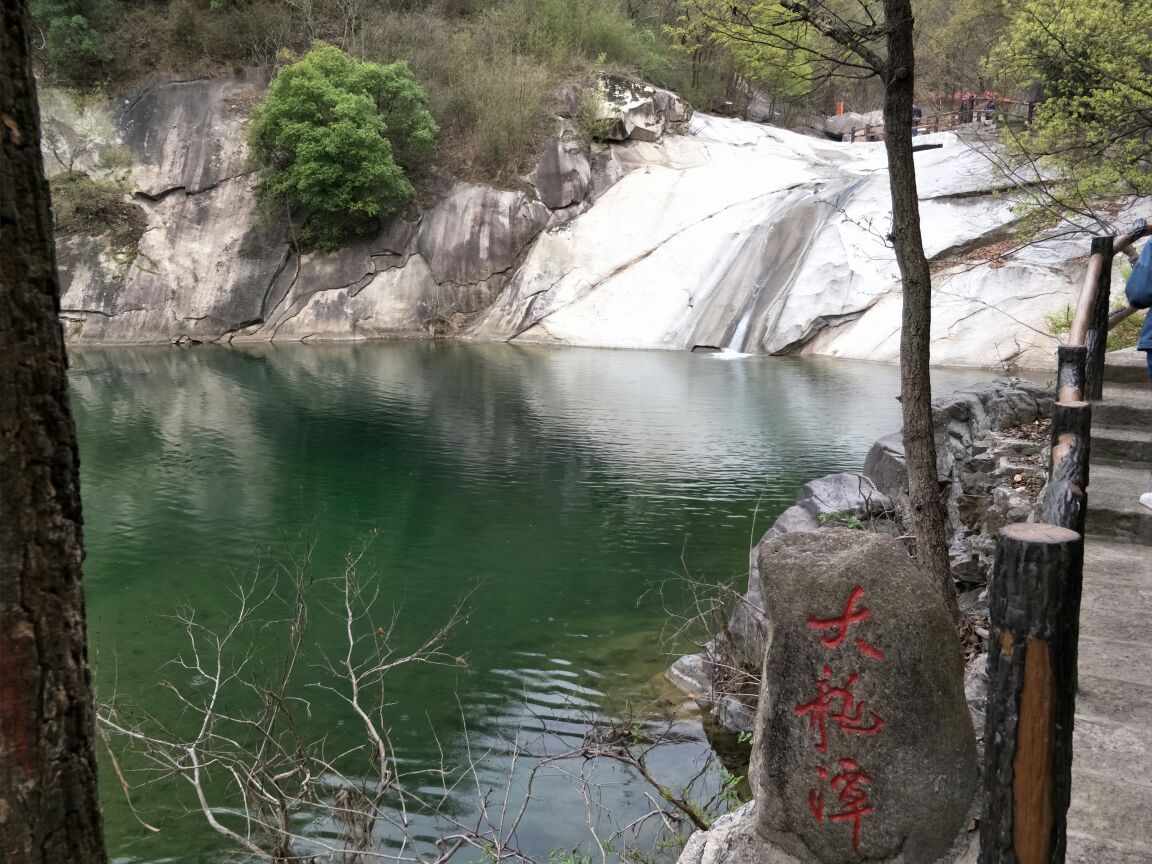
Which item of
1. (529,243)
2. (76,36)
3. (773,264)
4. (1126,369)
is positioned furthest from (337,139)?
(1126,369)

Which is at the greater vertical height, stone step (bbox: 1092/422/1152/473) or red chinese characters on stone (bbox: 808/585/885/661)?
stone step (bbox: 1092/422/1152/473)

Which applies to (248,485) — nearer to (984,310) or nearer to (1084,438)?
(1084,438)

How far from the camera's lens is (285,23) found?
27.6m

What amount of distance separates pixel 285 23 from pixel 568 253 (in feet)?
37.6

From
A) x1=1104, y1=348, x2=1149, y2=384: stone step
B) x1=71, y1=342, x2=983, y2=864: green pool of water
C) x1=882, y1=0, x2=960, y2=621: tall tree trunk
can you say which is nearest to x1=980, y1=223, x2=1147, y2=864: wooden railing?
x1=882, y1=0, x2=960, y2=621: tall tree trunk

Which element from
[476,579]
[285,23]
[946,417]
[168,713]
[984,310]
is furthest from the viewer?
[285,23]

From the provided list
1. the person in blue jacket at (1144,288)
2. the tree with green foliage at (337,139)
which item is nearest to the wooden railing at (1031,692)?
the person in blue jacket at (1144,288)

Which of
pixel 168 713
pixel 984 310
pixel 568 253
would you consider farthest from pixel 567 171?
pixel 168 713

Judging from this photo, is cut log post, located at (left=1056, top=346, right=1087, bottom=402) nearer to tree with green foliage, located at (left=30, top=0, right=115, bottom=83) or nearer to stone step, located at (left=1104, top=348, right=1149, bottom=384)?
stone step, located at (left=1104, top=348, right=1149, bottom=384)

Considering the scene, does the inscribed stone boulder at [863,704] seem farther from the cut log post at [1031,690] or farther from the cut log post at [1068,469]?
the cut log post at [1031,690]

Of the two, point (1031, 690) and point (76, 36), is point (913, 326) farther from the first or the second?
point (76, 36)

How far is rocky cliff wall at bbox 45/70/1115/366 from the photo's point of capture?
22.0 meters

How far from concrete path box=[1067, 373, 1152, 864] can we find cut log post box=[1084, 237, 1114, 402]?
0.14 metres

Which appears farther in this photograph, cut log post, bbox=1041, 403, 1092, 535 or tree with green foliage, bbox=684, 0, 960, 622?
tree with green foliage, bbox=684, 0, 960, 622
